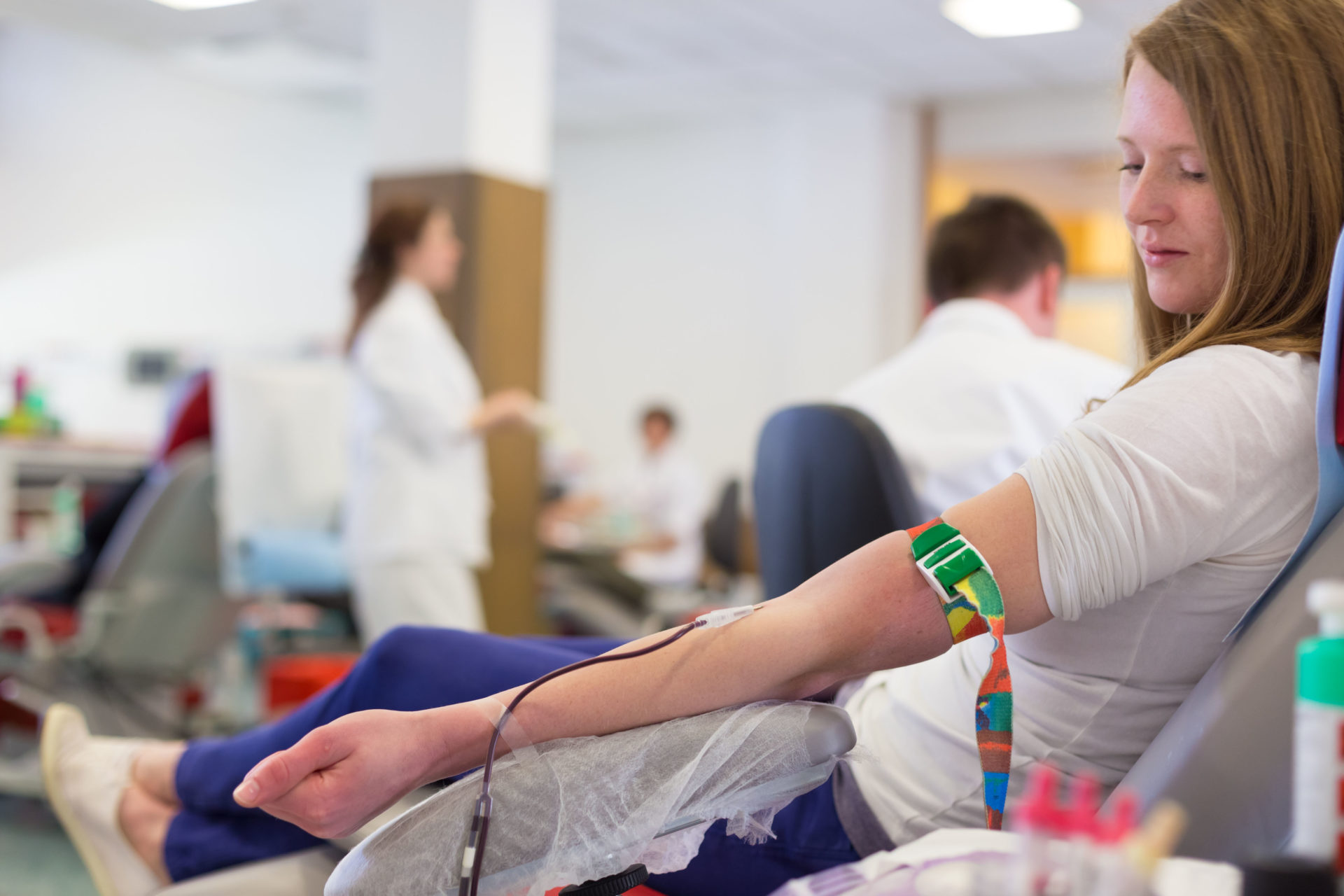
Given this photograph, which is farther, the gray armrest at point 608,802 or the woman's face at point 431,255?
the woman's face at point 431,255

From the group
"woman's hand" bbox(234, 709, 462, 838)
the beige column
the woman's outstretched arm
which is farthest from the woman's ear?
the beige column

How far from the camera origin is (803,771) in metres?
0.83

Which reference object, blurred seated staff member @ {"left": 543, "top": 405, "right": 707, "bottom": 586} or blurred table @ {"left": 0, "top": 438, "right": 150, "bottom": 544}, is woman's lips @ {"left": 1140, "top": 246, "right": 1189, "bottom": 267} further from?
blurred seated staff member @ {"left": 543, "top": 405, "right": 707, "bottom": 586}

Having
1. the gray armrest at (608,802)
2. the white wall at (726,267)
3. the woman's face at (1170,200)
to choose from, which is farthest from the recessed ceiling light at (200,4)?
the gray armrest at (608,802)

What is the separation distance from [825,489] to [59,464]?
11.4 ft

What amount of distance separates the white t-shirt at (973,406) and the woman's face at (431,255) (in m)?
1.44

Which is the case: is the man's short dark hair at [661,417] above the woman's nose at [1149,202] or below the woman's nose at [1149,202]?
below

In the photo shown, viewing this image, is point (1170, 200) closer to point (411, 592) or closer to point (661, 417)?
point (411, 592)

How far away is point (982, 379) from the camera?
6.33 ft

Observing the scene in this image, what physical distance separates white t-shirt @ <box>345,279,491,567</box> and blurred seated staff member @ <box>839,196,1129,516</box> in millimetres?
1263

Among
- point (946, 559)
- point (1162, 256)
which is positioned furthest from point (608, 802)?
point (1162, 256)

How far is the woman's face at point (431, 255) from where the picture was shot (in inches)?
120

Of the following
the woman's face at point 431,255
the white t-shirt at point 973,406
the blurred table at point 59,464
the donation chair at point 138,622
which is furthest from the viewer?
the blurred table at point 59,464

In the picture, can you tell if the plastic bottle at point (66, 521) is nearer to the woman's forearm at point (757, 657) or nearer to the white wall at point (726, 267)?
the woman's forearm at point (757, 657)
